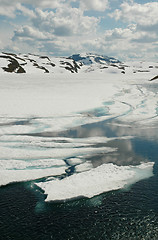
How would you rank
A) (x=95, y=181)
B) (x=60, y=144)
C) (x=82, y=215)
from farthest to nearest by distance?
(x=60, y=144)
(x=95, y=181)
(x=82, y=215)

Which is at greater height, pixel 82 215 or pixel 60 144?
pixel 60 144

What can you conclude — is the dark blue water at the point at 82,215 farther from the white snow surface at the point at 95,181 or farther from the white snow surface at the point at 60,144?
the white snow surface at the point at 60,144

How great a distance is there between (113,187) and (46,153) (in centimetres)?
439

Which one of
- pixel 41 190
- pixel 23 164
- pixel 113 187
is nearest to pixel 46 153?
pixel 23 164

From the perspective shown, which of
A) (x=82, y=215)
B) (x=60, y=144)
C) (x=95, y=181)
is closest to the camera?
(x=82, y=215)

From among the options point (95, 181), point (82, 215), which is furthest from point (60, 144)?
point (82, 215)

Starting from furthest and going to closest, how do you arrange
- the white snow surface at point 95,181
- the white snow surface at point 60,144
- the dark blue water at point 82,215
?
Result: the white snow surface at point 60,144 → the white snow surface at point 95,181 → the dark blue water at point 82,215

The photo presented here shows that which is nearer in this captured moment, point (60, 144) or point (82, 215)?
point (82, 215)

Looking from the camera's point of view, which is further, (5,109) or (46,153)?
(5,109)

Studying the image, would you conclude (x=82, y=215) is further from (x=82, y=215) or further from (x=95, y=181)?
(x=95, y=181)

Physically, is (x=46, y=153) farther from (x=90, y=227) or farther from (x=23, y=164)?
(x=90, y=227)

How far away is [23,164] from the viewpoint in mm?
10852

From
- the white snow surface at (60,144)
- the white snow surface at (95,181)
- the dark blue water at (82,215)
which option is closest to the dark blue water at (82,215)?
the dark blue water at (82,215)

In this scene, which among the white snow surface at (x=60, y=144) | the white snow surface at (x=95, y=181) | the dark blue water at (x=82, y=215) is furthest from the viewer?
the white snow surface at (x=60, y=144)
